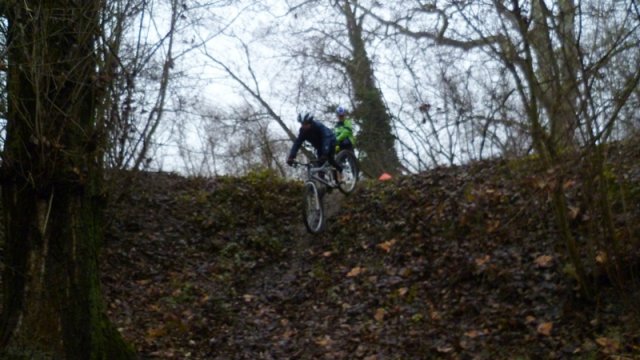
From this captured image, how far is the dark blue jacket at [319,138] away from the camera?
1227cm

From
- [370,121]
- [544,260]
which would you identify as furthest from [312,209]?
[370,121]

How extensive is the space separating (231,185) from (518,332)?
321 inches

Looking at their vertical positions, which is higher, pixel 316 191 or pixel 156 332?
pixel 316 191

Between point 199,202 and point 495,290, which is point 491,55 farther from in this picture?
point 199,202

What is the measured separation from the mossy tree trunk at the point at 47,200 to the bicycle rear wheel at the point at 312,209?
219 inches

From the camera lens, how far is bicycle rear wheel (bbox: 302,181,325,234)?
12.1 meters

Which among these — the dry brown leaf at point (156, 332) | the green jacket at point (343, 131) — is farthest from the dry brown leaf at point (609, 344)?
the green jacket at point (343, 131)

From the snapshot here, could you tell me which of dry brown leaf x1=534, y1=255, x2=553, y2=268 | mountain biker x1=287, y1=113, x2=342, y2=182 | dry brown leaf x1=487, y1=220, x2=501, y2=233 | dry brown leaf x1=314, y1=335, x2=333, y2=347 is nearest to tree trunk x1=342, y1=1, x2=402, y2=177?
mountain biker x1=287, y1=113, x2=342, y2=182

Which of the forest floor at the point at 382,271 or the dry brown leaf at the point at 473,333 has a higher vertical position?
the forest floor at the point at 382,271

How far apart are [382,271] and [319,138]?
9.77ft

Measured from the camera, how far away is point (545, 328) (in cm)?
743

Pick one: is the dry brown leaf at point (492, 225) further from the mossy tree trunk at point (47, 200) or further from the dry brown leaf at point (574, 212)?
the mossy tree trunk at point (47, 200)

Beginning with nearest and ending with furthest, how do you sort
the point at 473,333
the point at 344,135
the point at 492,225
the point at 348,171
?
the point at 473,333 < the point at 492,225 < the point at 348,171 < the point at 344,135

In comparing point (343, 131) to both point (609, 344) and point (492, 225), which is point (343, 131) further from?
point (609, 344)
